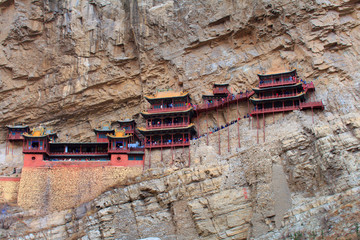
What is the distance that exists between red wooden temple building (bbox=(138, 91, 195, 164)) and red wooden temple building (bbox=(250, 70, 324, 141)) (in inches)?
245

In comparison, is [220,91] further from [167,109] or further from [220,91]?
[167,109]

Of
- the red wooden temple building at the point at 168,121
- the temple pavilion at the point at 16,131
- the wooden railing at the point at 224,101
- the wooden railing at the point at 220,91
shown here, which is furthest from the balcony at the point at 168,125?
the temple pavilion at the point at 16,131

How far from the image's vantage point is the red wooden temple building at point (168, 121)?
40938 millimetres

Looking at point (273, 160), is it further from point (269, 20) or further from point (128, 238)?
point (269, 20)

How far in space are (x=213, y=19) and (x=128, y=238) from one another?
884 inches

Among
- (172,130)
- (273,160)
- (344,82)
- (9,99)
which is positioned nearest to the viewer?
(273,160)

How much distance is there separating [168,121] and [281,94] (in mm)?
10402

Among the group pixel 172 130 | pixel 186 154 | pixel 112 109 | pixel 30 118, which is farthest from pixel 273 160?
pixel 30 118

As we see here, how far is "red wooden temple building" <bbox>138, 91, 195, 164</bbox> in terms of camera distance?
40938 mm

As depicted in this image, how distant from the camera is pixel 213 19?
1764 inches

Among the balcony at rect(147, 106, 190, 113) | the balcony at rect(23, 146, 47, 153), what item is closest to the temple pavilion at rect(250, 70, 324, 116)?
the balcony at rect(147, 106, 190, 113)

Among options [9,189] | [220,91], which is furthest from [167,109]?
[9,189]

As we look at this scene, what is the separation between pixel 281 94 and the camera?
134 ft

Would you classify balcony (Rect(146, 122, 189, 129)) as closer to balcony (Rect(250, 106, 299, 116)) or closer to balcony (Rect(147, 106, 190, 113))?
balcony (Rect(147, 106, 190, 113))
